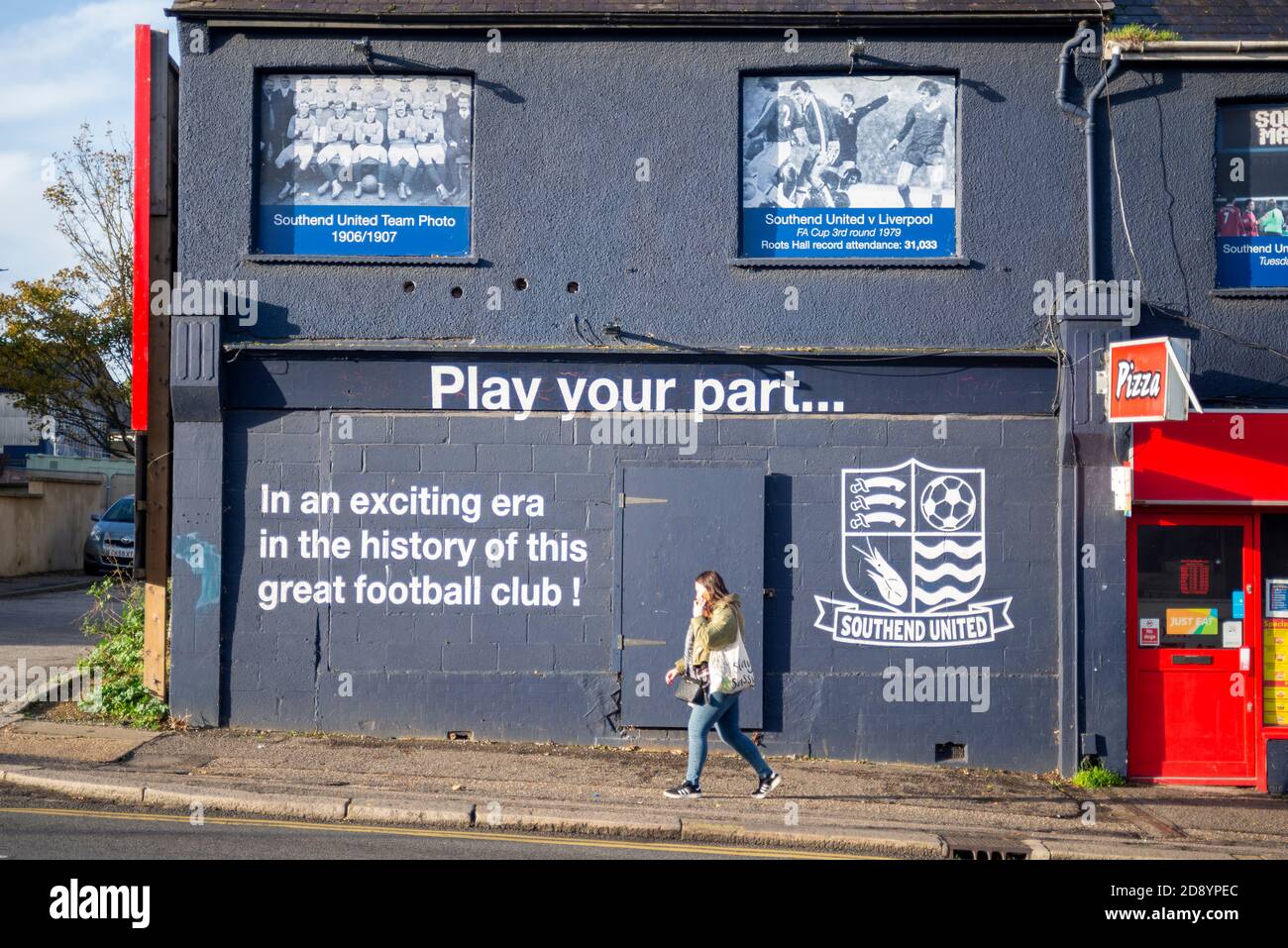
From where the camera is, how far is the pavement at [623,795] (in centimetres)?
866

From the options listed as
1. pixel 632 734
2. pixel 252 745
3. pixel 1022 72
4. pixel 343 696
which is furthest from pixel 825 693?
pixel 1022 72

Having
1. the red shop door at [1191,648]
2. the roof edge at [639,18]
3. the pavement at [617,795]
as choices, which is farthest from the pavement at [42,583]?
the red shop door at [1191,648]

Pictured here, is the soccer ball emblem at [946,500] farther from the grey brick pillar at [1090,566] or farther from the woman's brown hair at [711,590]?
the woman's brown hair at [711,590]

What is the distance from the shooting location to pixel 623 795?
9.49 m

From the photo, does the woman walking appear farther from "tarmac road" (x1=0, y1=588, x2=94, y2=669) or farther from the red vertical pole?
"tarmac road" (x1=0, y1=588, x2=94, y2=669)

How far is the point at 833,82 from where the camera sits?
11.6m

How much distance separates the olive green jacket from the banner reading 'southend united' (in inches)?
155

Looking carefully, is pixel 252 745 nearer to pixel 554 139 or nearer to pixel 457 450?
pixel 457 450

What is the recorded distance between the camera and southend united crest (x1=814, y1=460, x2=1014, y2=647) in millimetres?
11305

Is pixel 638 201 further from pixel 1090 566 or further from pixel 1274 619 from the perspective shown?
pixel 1274 619

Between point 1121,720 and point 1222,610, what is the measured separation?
145 cm

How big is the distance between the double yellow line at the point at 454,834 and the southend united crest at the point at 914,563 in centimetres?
330

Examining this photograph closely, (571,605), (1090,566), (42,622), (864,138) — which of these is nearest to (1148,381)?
(1090,566)

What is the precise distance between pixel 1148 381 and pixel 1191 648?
108 inches
